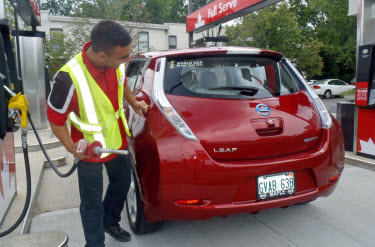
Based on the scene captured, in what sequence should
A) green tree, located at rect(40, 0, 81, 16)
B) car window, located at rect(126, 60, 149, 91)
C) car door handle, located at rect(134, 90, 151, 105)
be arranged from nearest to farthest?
car door handle, located at rect(134, 90, 151, 105), car window, located at rect(126, 60, 149, 91), green tree, located at rect(40, 0, 81, 16)

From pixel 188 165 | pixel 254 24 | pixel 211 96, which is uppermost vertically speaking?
pixel 254 24

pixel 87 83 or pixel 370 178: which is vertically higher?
pixel 87 83

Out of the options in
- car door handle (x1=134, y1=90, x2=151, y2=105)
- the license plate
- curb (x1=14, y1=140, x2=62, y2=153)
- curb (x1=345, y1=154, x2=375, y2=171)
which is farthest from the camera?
curb (x1=14, y1=140, x2=62, y2=153)

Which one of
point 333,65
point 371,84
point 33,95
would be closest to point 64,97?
point 371,84

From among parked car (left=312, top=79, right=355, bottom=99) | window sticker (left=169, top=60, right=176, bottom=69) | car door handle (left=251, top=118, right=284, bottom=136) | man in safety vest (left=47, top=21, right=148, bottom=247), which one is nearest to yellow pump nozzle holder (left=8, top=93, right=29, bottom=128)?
man in safety vest (left=47, top=21, right=148, bottom=247)

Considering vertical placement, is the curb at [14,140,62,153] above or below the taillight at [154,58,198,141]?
below

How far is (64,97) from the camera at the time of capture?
2230 mm

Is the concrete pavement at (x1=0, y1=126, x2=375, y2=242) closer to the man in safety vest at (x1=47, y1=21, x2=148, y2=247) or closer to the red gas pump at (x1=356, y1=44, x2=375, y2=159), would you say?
the red gas pump at (x1=356, y1=44, x2=375, y2=159)

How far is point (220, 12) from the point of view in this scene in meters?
9.22

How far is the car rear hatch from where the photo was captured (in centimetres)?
250

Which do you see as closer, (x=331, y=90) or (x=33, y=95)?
(x=33, y=95)

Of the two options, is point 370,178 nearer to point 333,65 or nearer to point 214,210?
point 214,210

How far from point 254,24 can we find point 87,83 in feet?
79.2

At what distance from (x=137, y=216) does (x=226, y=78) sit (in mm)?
1374
